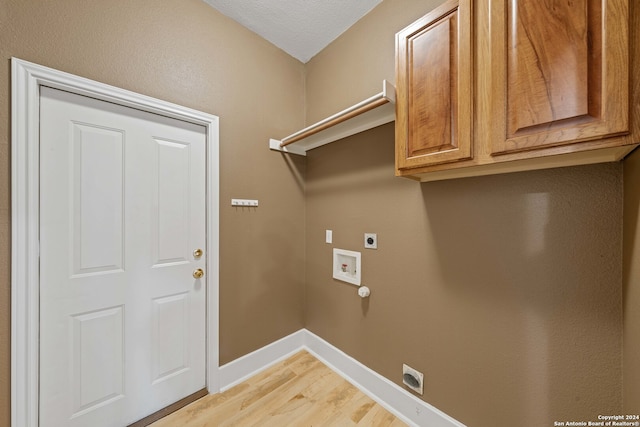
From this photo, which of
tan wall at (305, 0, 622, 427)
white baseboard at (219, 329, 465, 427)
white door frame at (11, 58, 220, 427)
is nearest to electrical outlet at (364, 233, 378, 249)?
tan wall at (305, 0, 622, 427)

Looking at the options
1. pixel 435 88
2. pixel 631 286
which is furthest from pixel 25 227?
pixel 631 286

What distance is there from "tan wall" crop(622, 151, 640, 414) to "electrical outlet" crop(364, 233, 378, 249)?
3.57 ft

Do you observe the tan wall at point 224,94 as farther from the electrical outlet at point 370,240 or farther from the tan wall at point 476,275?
the electrical outlet at point 370,240

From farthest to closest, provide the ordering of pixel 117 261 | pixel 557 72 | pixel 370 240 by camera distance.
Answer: pixel 370 240
pixel 117 261
pixel 557 72

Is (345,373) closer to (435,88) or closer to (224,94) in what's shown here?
(435,88)

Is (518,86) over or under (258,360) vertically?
over

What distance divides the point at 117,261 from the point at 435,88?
1.95 metres

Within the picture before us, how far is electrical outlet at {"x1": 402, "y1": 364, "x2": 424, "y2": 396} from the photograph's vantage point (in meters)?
1.40

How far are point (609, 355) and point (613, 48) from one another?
1086 millimetres

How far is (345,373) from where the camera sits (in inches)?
72.2

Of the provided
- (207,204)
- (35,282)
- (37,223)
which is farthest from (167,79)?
(35,282)

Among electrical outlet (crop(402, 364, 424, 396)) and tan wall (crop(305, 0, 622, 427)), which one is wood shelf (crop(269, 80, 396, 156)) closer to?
tan wall (crop(305, 0, 622, 427))

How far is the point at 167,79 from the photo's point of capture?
4.94ft

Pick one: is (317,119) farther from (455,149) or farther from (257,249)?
(455,149)
